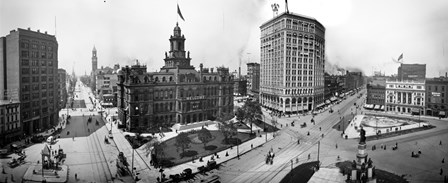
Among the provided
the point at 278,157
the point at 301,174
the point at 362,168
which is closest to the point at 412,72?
the point at 278,157

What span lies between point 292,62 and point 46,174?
74550mm

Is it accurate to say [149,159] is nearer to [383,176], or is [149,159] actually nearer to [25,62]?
[25,62]

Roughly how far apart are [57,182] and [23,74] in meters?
31.5

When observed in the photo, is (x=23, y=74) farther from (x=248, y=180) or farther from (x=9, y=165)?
(x=248, y=180)

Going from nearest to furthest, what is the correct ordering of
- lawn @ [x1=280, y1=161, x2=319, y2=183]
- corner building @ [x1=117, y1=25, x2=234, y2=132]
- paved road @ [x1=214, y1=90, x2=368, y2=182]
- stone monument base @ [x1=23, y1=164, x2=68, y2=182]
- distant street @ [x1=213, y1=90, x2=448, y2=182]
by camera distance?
lawn @ [x1=280, y1=161, x2=319, y2=183]
stone monument base @ [x1=23, y1=164, x2=68, y2=182]
paved road @ [x1=214, y1=90, x2=368, y2=182]
distant street @ [x1=213, y1=90, x2=448, y2=182]
corner building @ [x1=117, y1=25, x2=234, y2=132]

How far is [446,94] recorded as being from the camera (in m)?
61.2

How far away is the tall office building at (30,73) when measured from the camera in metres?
52.8

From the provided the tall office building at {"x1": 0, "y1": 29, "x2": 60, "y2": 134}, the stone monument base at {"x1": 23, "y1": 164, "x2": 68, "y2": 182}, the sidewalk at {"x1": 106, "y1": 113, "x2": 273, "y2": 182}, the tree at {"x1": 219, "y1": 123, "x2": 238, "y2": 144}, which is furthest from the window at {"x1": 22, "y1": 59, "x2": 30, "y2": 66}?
the tree at {"x1": 219, "y1": 123, "x2": 238, "y2": 144}

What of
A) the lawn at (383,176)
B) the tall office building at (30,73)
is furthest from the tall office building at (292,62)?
the tall office building at (30,73)

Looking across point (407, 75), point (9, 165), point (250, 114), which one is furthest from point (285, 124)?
point (9, 165)

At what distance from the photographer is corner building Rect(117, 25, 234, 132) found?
63000 millimetres

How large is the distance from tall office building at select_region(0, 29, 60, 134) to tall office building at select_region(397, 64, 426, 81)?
9928cm

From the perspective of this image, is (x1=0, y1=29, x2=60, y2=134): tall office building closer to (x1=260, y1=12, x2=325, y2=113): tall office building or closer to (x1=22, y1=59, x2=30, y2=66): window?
(x1=22, y1=59, x2=30, y2=66): window

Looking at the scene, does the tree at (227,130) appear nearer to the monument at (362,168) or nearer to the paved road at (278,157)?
the paved road at (278,157)
